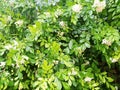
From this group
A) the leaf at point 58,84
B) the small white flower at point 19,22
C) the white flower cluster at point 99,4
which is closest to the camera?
the leaf at point 58,84

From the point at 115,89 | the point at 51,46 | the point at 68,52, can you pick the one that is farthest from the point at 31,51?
the point at 115,89

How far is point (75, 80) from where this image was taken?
6.20 ft

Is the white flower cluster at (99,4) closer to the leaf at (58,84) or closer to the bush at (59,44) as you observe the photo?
the bush at (59,44)

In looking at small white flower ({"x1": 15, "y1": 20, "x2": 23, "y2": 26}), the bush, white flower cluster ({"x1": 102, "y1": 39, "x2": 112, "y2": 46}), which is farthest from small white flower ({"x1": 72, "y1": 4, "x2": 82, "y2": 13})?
small white flower ({"x1": 15, "y1": 20, "x2": 23, "y2": 26})

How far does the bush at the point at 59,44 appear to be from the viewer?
180cm

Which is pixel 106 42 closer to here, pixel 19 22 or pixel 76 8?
pixel 76 8

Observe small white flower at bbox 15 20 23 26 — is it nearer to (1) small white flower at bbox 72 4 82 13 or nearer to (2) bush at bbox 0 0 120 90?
(2) bush at bbox 0 0 120 90

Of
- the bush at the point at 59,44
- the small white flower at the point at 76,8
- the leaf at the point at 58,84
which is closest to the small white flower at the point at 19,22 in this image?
the bush at the point at 59,44

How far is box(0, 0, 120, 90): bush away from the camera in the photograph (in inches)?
70.9

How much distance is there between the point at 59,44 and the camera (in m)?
1.84

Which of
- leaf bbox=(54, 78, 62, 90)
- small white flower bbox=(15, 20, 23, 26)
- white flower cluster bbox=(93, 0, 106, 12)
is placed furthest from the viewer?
small white flower bbox=(15, 20, 23, 26)

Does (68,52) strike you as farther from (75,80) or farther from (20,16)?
(20,16)

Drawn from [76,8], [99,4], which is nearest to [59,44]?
[76,8]

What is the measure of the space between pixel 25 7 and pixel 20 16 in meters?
0.09
